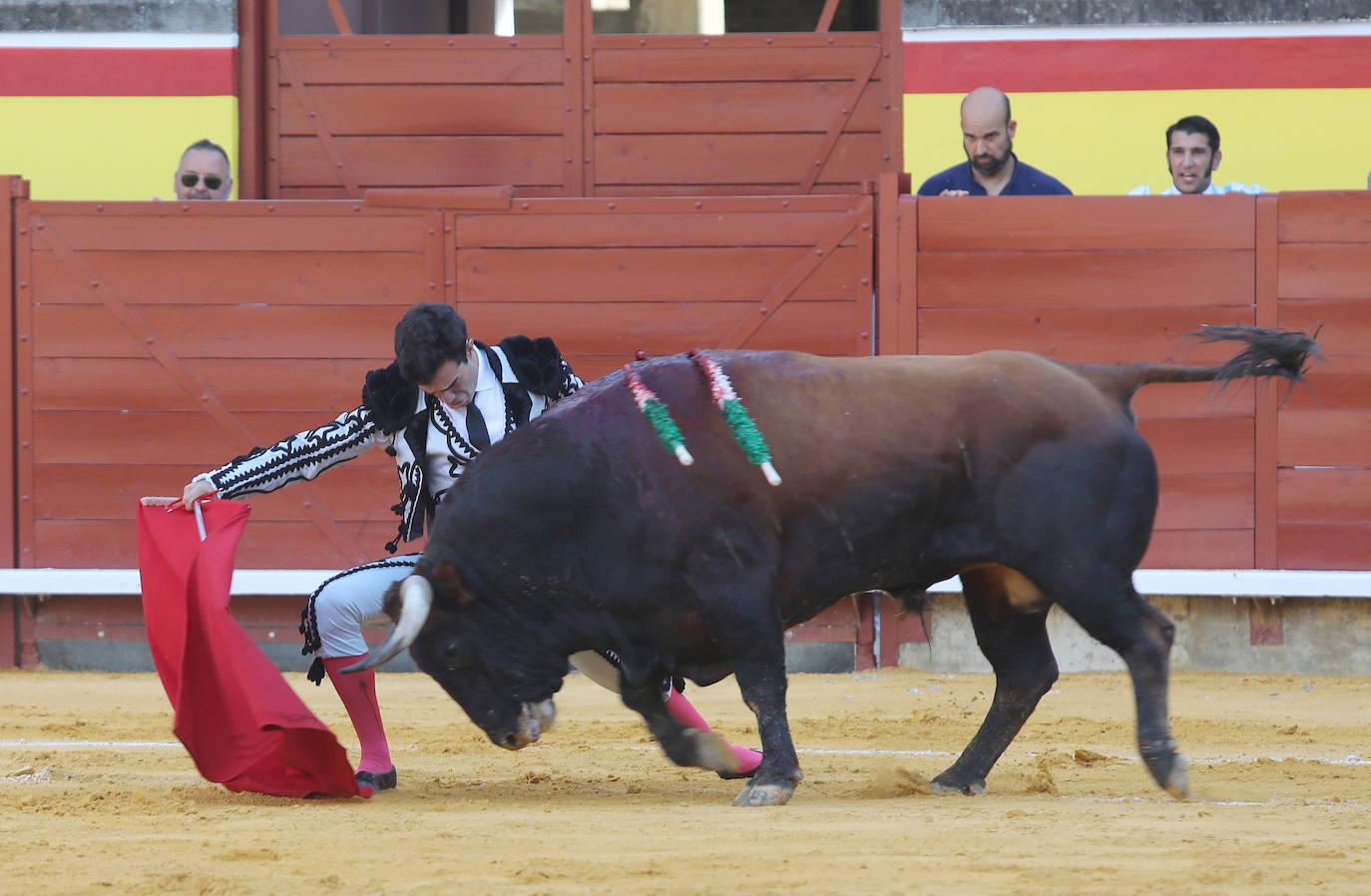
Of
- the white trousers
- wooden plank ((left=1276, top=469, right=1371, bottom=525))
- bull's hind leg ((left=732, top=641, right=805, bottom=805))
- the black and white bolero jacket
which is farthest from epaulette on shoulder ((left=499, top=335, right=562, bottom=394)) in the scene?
wooden plank ((left=1276, top=469, right=1371, bottom=525))

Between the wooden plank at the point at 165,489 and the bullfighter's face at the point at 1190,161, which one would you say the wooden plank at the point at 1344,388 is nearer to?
the bullfighter's face at the point at 1190,161

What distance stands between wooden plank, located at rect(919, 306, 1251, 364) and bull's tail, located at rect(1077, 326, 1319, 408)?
2.39m

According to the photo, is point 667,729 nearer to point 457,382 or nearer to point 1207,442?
point 457,382

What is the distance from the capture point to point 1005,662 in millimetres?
4113

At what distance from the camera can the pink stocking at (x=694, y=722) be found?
4.20 metres

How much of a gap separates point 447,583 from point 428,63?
14.3 feet

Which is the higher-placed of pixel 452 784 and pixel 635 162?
pixel 635 162

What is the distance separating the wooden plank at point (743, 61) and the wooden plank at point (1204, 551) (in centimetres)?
249

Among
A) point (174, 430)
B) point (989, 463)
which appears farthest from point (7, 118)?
point (989, 463)

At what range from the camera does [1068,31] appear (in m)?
7.27

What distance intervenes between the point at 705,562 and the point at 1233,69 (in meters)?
4.45

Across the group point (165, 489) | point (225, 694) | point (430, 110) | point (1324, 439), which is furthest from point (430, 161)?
point (225, 694)

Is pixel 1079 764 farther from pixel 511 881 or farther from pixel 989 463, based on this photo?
pixel 511 881

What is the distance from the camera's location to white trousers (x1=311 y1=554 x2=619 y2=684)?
417cm
